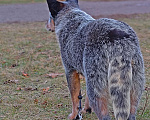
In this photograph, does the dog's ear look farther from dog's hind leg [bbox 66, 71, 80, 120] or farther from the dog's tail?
the dog's tail

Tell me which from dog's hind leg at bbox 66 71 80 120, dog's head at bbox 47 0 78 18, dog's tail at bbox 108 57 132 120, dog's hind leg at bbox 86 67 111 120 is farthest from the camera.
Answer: dog's head at bbox 47 0 78 18

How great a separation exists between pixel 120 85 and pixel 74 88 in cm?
168

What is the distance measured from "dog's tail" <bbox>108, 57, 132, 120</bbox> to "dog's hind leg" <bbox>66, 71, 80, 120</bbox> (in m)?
1.49

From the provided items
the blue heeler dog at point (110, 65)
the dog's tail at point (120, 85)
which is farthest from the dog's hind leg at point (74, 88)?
the dog's tail at point (120, 85)

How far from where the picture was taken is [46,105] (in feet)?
18.7

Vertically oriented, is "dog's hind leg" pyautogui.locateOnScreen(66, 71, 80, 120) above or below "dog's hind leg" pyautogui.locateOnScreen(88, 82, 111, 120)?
below

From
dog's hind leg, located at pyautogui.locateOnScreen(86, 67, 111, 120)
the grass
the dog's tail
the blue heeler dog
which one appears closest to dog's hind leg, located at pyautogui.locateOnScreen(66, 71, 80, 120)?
the grass

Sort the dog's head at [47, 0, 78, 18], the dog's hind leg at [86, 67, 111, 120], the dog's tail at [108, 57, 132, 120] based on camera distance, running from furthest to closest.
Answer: the dog's head at [47, 0, 78, 18] < the dog's hind leg at [86, 67, 111, 120] < the dog's tail at [108, 57, 132, 120]

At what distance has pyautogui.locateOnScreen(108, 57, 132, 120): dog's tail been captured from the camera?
3.58 m

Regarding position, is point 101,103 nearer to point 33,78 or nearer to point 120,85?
point 120,85

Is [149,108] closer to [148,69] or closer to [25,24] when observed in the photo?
[148,69]

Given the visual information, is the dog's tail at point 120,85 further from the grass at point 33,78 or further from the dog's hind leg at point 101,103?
the grass at point 33,78

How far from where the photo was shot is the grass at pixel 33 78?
5.43m

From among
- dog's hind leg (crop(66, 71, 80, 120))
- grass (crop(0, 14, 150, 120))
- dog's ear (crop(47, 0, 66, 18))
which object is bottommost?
grass (crop(0, 14, 150, 120))
